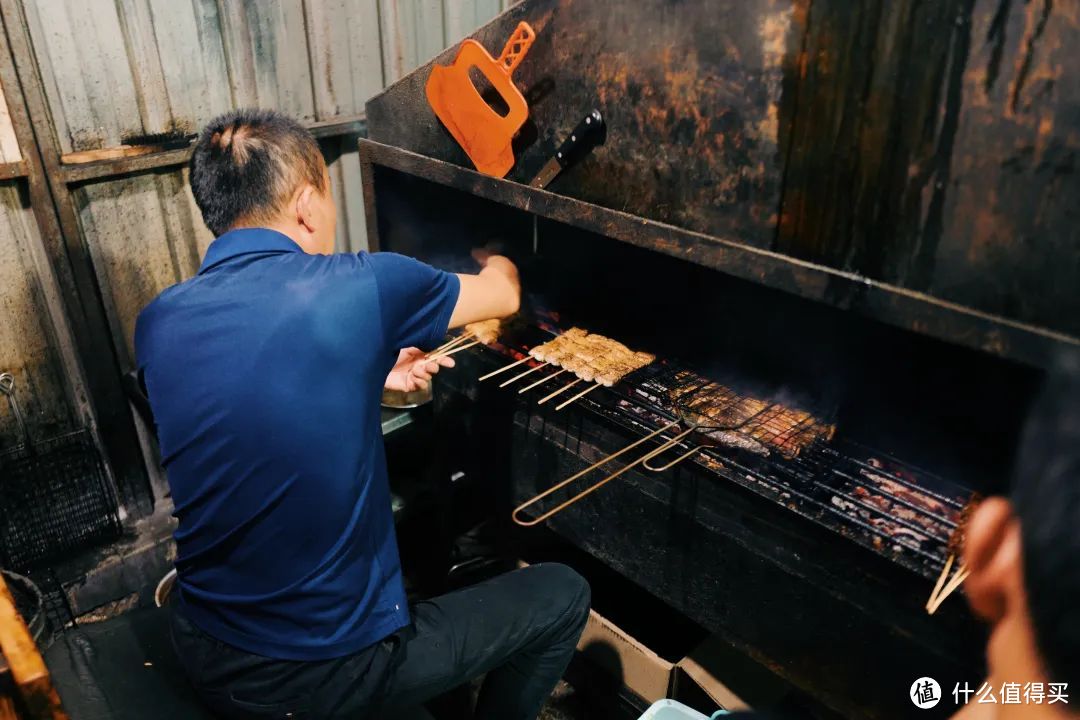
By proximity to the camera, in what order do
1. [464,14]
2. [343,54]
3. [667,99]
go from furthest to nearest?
[464,14] → [343,54] → [667,99]

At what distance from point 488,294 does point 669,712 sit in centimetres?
183

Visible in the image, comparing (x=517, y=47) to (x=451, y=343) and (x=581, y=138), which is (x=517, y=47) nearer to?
(x=581, y=138)

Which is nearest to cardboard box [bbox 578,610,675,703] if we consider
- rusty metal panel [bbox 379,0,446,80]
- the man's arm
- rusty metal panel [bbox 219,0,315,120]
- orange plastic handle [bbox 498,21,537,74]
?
the man's arm

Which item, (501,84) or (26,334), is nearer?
(501,84)

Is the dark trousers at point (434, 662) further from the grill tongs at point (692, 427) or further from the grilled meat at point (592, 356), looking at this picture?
the grilled meat at point (592, 356)

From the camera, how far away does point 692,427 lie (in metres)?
2.84

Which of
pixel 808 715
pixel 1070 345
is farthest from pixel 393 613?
pixel 1070 345

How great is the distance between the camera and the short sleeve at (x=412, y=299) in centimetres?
245

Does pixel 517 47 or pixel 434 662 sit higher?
pixel 517 47

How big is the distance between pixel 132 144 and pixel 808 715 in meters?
4.51

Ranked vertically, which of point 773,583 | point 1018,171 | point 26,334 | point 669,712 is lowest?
point 669,712

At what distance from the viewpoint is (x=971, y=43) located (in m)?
1.76

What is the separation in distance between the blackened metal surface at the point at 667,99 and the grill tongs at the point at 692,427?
805mm

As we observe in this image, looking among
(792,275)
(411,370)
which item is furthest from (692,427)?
(411,370)
